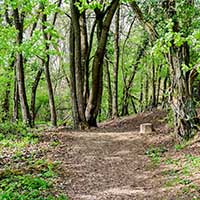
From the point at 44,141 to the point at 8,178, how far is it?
154 inches

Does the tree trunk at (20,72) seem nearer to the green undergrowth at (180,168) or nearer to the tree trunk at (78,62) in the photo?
the tree trunk at (78,62)

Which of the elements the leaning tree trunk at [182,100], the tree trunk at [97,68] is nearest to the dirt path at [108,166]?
the leaning tree trunk at [182,100]

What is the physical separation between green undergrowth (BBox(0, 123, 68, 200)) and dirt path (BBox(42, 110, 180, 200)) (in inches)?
11.6

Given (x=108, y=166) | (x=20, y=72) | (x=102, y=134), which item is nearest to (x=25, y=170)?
(x=108, y=166)

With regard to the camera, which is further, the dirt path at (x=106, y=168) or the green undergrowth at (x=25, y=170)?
the dirt path at (x=106, y=168)

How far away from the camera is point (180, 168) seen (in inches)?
313

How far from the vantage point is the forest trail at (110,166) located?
22.2ft

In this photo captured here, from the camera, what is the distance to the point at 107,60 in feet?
77.1

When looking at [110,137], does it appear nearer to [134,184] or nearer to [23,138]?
[23,138]

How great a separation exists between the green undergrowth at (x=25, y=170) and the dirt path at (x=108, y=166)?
294 millimetres

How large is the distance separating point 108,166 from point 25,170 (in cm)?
199

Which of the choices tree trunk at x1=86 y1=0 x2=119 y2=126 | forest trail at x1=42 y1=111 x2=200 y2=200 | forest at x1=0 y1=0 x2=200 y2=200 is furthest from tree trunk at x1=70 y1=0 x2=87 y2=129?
forest trail at x1=42 y1=111 x2=200 y2=200

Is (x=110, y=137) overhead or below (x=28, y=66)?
below

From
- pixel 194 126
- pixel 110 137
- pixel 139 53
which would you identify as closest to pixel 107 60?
pixel 139 53
